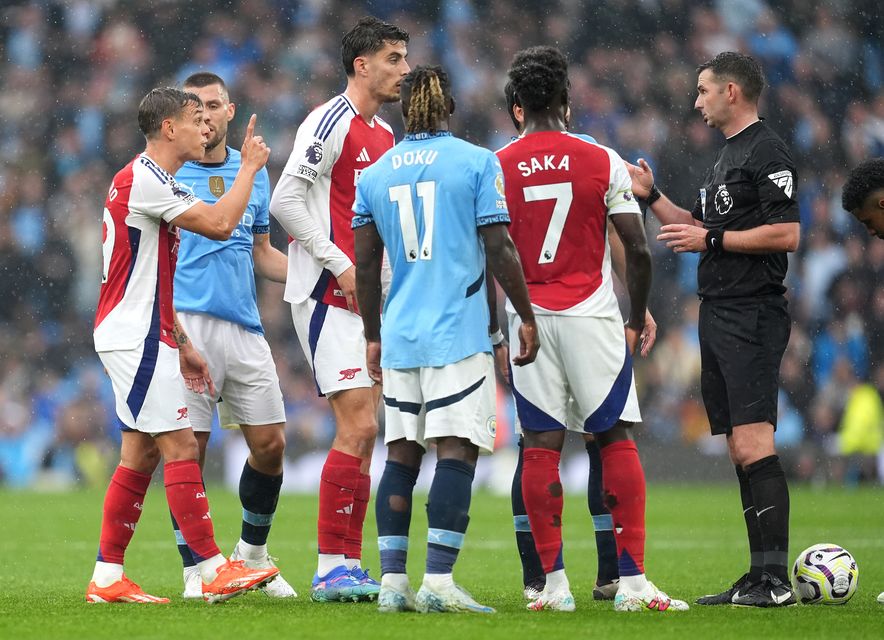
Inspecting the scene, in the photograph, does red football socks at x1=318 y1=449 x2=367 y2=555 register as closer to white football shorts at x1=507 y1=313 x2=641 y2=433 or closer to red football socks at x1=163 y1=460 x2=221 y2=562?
red football socks at x1=163 y1=460 x2=221 y2=562

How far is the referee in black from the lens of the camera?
5953mm

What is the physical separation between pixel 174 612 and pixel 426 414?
1333mm

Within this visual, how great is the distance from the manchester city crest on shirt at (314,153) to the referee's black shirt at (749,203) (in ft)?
6.23

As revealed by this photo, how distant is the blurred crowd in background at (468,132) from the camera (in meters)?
16.7

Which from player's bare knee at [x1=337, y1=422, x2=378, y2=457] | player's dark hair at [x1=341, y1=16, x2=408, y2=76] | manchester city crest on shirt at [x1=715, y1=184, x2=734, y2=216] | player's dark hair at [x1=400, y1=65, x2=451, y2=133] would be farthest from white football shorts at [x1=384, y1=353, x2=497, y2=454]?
player's dark hair at [x1=341, y1=16, x2=408, y2=76]

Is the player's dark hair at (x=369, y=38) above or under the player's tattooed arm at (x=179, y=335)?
above

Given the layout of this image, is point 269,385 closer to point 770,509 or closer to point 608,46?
point 770,509

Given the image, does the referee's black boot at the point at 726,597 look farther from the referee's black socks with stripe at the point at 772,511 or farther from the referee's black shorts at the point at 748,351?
the referee's black shorts at the point at 748,351

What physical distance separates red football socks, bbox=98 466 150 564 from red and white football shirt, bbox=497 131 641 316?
201 cm

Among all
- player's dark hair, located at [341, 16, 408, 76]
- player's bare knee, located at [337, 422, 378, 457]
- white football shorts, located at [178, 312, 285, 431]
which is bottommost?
player's bare knee, located at [337, 422, 378, 457]

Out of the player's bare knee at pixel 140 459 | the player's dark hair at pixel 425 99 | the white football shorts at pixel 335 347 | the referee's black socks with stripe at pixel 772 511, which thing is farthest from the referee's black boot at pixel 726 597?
the player's bare knee at pixel 140 459

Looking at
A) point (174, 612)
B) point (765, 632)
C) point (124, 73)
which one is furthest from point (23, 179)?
point (765, 632)

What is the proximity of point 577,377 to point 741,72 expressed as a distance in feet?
6.14

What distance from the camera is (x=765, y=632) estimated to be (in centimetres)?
486
